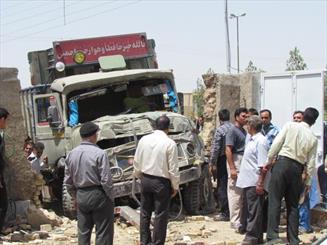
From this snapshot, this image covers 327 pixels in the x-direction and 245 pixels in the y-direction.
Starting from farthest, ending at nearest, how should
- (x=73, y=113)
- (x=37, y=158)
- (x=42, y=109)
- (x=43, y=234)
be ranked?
(x=42, y=109) → (x=73, y=113) → (x=37, y=158) → (x=43, y=234)

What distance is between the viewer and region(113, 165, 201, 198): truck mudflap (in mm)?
9000

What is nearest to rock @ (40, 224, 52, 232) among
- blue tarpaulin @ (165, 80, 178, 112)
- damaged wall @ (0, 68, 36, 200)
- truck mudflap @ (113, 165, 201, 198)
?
damaged wall @ (0, 68, 36, 200)

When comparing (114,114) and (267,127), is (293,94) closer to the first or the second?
(267,127)

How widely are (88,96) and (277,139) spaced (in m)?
4.46

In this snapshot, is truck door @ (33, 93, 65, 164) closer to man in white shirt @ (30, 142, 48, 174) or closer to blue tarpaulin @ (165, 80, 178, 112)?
man in white shirt @ (30, 142, 48, 174)

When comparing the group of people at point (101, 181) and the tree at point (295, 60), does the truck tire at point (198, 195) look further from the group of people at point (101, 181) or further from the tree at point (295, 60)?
the tree at point (295, 60)

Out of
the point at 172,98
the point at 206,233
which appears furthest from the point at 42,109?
the point at 206,233

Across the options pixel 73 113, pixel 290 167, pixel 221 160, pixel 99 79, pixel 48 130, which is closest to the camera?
pixel 290 167

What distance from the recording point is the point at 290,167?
707 centimetres

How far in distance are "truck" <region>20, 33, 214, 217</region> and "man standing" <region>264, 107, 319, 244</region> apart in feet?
7.31

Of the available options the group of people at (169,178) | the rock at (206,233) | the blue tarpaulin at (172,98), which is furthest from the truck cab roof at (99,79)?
the rock at (206,233)

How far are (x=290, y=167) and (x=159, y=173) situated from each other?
5.20 ft

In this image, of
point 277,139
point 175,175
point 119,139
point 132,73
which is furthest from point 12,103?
point 277,139

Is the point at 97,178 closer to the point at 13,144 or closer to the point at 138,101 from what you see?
the point at 13,144
